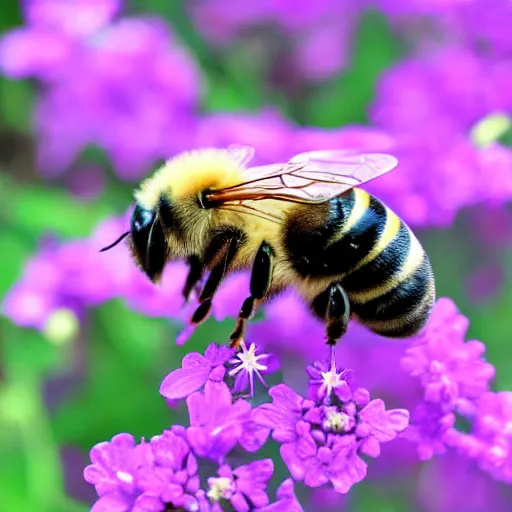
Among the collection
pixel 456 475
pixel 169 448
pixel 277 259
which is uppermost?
pixel 277 259

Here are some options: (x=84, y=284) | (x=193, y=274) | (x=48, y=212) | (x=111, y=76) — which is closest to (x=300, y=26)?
(x=111, y=76)

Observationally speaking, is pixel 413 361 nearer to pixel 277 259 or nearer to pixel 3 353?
pixel 277 259

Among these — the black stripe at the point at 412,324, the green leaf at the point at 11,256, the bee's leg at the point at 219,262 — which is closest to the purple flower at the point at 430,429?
the black stripe at the point at 412,324

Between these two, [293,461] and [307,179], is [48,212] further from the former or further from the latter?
[293,461]

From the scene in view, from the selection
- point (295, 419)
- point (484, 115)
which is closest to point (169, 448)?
point (295, 419)

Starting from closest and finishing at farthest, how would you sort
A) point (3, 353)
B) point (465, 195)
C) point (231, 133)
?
point (465, 195)
point (231, 133)
point (3, 353)

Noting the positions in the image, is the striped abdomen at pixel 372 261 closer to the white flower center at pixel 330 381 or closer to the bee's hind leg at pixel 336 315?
the bee's hind leg at pixel 336 315

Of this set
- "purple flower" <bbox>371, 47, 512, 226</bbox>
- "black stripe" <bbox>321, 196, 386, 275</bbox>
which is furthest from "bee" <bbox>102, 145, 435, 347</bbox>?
"purple flower" <bbox>371, 47, 512, 226</bbox>
